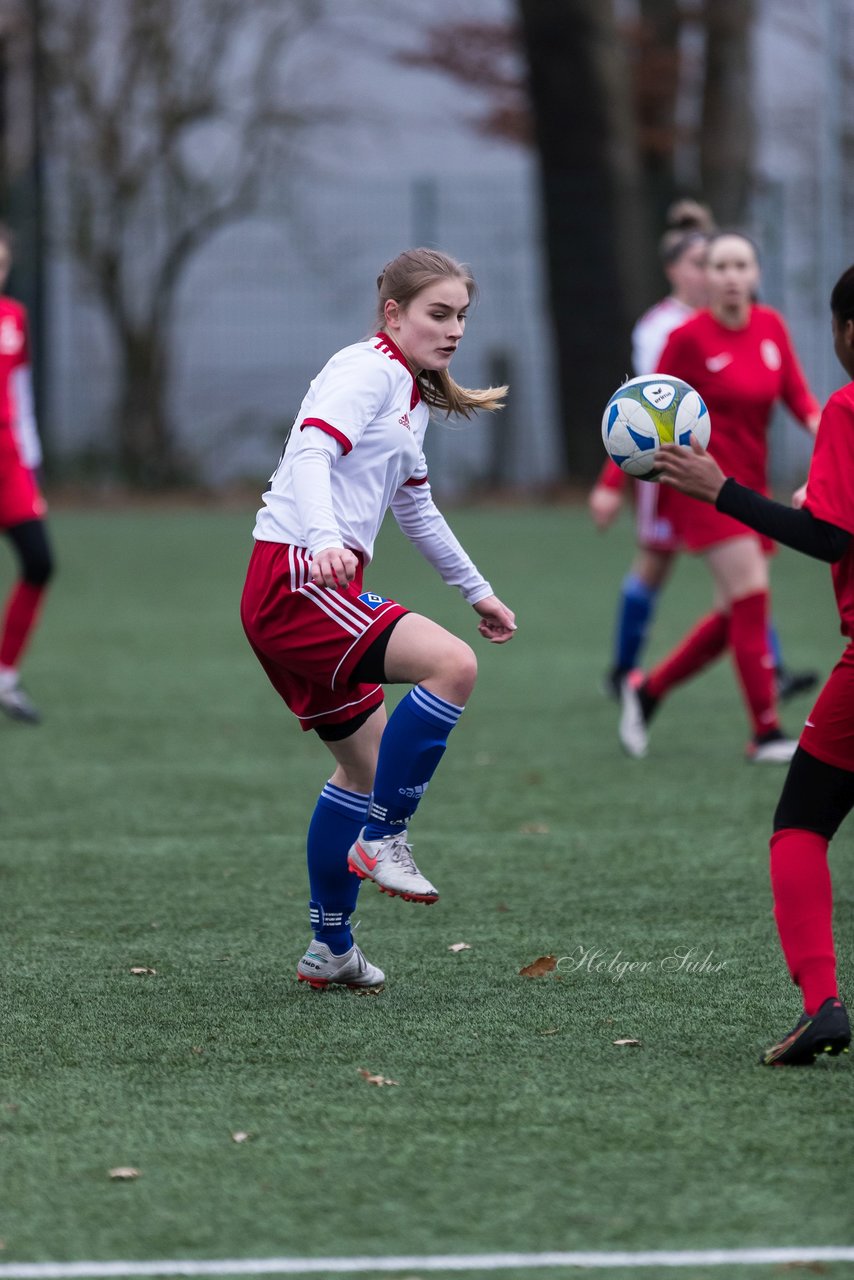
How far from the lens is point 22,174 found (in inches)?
885

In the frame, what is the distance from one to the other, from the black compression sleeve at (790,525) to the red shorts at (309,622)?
867 mm

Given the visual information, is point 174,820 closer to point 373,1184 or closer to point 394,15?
point 373,1184

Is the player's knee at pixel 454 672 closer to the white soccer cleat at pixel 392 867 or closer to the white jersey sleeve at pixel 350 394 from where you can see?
the white soccer cleat at pixel 392 867

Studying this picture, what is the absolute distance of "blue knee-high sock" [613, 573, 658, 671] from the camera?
8.75m

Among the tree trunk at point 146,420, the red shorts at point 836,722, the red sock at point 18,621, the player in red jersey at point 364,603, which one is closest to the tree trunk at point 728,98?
the tree trunk at point 146,420

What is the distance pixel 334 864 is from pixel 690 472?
133 cm

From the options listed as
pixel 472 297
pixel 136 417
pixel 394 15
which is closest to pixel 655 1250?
pixel 472 297

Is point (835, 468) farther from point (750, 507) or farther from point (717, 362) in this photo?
point (717, 362)

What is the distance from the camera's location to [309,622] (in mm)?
4203

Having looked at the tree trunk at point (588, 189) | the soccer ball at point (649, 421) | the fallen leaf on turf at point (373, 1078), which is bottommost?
the fallen leaf on turf at point (373, 1078)

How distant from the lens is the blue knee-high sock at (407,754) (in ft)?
13.6

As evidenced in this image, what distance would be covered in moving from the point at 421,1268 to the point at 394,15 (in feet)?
85.4

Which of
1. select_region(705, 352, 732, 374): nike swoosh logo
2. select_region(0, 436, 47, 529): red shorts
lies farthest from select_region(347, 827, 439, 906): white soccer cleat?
select_region(0, 436, 47, 529): red shorts

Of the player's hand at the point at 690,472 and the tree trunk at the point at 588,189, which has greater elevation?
the tree trunk at the point at 588,189
